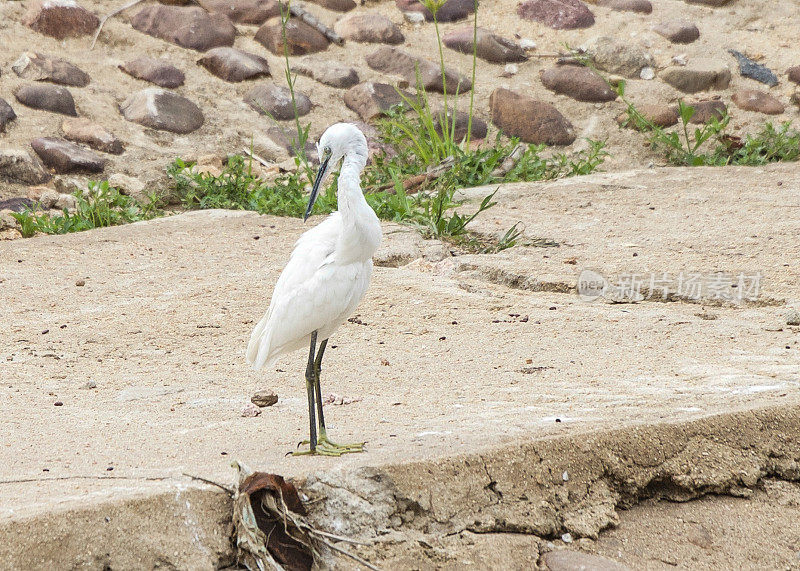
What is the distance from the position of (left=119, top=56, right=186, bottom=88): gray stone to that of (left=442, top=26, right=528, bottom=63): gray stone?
2310 mm

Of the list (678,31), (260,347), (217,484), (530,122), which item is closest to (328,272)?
(260,347)

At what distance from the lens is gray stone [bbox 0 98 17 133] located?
609 centimetres

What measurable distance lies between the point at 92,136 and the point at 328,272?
4021 mm

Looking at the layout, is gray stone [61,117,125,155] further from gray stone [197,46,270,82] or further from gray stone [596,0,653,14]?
gray stone [596,0,653,14]

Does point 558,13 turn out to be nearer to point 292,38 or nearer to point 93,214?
point 292,38

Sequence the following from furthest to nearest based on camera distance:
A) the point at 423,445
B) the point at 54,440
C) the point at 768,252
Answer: the point at 768,252
the point at 54,440
the point at 423,445

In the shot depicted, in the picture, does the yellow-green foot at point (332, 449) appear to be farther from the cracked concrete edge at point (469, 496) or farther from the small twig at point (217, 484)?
the small twig at point (217, 484)

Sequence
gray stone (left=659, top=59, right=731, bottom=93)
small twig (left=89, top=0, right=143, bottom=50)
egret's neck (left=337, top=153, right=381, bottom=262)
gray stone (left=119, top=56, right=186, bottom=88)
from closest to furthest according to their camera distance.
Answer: egret's neck (left=337, top=153, right=381, bottom=262)
gray stone (left=119, top=56, right=186, bottom=88)
small twig (left=89, top=0, right=143, bottom=50)
gray stone (left=659, top=59, right=731, bottom=93)

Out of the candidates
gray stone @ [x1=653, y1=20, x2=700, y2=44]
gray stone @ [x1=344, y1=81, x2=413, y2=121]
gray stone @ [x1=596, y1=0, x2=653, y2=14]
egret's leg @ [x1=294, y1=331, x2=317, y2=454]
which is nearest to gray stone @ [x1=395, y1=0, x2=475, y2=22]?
gray stone @ [x1=344, y1=81, x2=413, y2=121]

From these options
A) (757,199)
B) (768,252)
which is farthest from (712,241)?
(757,199)

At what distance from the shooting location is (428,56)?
25.2 feet

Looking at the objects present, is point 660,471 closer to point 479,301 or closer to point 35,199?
point 479,301

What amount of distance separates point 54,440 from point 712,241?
132 inches

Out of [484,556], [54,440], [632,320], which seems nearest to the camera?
[484,556]
